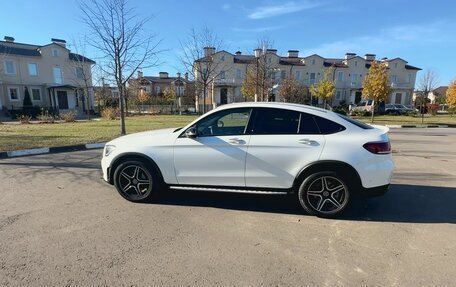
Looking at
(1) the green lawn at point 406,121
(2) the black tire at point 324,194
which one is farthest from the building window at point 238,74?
(2) the black tire at point 324,194

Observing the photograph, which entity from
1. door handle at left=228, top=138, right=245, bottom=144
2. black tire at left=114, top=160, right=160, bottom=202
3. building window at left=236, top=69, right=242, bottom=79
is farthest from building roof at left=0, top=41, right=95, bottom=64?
door handle at left=228, top=138, right=245, bottom=144

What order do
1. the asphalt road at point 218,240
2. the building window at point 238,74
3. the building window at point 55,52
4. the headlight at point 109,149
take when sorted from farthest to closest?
the building window at point 238,74 < the building window at point 55,52 < the headlight at point 109,149 < the asphalt road at point 218,240

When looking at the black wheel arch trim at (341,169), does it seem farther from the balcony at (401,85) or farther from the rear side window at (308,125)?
the balcony at (401,85)

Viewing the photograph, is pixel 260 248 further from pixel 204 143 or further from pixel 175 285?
pixel 204 143

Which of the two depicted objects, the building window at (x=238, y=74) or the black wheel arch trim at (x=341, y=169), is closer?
the black wheel arch trim at (x=341, y=169)

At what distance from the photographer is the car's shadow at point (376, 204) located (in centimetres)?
436

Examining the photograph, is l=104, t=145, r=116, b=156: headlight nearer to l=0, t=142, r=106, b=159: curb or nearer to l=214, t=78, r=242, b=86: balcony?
l=0, t=142, r=106, b=159: curb

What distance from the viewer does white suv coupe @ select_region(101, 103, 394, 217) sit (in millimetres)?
4148

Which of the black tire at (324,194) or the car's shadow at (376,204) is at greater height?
the black tire at (324,194)

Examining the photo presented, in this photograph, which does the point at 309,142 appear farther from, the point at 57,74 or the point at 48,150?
the point at 57,74

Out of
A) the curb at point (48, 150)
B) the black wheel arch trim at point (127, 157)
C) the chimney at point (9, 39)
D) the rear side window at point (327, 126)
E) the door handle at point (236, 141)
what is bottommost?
the curb at point (48, 150)

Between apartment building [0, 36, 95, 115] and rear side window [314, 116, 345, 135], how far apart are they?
34655 millimetres

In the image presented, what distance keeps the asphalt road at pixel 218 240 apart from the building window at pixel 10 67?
122 feet

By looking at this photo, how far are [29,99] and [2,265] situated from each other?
3823 centimetres
